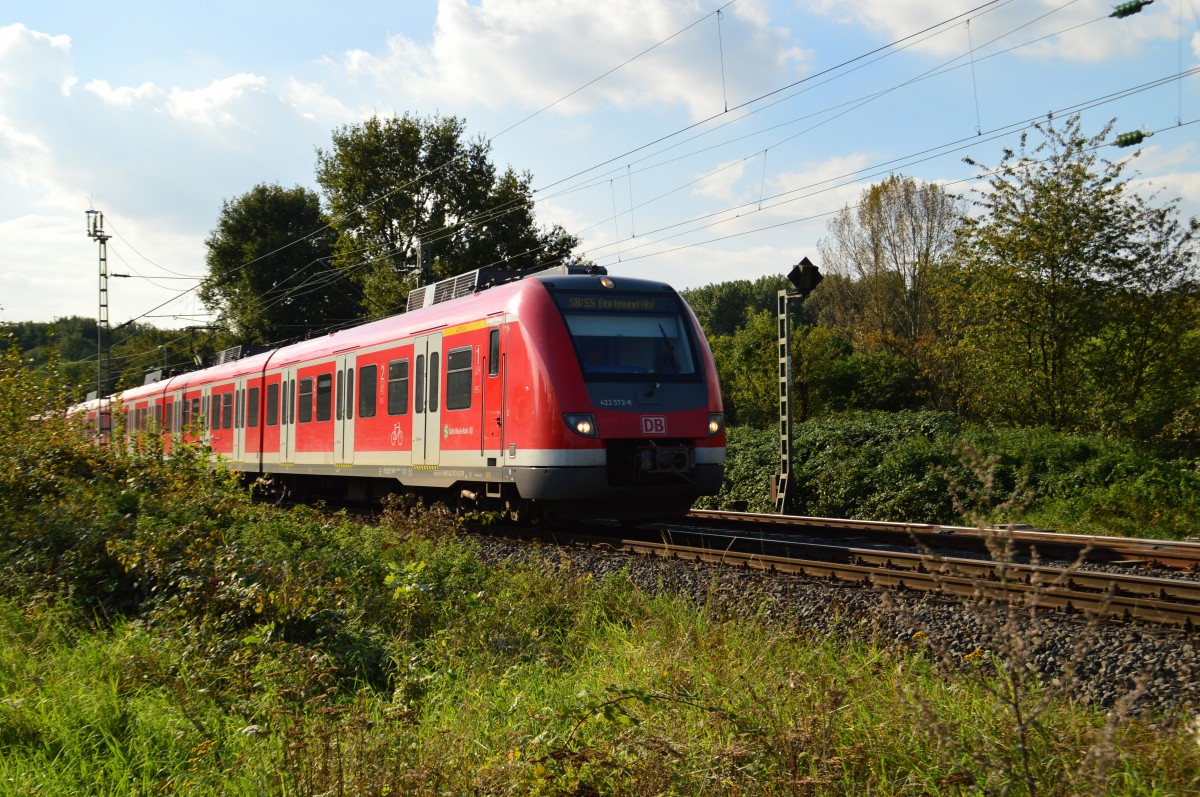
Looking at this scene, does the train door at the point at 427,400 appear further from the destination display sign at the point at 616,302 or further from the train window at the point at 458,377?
the destination display sign at the point at 616,302

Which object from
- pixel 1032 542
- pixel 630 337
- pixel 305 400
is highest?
pixel 630 337

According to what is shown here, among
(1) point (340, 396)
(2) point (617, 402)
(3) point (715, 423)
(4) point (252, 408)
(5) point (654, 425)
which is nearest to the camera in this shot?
(2) point (617, 402)

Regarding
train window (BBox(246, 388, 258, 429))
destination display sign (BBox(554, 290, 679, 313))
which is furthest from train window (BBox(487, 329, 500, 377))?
train window (BBox(246, 388, 258, 429))

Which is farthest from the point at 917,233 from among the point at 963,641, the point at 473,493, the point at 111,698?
the point at 111,698

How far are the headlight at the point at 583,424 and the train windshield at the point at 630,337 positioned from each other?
460mm

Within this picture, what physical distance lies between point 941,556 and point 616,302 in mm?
4943

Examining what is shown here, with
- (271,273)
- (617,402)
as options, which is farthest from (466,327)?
(271,273)

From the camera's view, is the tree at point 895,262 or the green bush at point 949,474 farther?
the tree at point 895,262

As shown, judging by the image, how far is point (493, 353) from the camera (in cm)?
1166

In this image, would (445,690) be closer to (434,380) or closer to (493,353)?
(493,353)

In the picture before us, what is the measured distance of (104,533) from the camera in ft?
26.9

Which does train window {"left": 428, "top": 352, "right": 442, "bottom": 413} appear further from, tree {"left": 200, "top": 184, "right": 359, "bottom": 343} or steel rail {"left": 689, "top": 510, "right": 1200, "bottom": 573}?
tree {"left": 200, "top": 184, "right": 359, "bottom": 343}

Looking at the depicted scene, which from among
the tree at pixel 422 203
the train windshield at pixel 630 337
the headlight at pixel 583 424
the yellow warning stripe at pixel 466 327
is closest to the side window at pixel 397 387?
the yellow warning stripe at pixel 466 327

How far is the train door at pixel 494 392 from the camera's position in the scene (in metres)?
11.4
